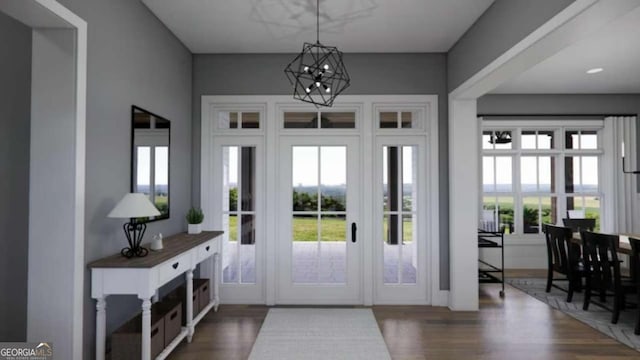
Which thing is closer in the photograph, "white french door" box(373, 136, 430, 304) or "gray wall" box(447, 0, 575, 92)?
"gray wall" box(447, 0, 575, 92)

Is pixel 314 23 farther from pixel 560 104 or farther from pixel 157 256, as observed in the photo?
pixel 560 104

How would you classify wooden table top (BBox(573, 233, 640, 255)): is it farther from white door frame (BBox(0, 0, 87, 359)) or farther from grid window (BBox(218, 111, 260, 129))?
white door frame (BBox(0, 0, 87, 359))

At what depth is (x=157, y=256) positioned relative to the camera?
2.46 meters

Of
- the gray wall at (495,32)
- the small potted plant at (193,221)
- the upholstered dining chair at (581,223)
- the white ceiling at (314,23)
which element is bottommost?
the upholstered dining chair at (581,223)

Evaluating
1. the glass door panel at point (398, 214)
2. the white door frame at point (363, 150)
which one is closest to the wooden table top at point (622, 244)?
the white door frame at point (363, 150)

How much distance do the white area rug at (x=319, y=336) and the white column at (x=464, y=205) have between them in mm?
1111

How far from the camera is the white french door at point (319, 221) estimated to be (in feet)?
13.6

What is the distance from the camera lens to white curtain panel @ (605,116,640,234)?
543 centimetres

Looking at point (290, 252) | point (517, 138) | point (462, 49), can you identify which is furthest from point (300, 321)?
point (517, 138)

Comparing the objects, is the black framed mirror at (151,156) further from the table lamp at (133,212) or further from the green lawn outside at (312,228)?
the green lawn outside at (312,228)

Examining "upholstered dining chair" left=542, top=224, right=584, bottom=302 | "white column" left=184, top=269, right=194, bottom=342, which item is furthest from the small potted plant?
"upholstered dining chair" left=542, top=224, right=584, bottom=302

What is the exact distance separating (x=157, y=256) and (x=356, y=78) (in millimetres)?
2901

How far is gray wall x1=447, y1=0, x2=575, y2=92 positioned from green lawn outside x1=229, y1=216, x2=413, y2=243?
5.96 ft

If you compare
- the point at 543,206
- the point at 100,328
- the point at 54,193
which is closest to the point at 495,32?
the point at 54,193
